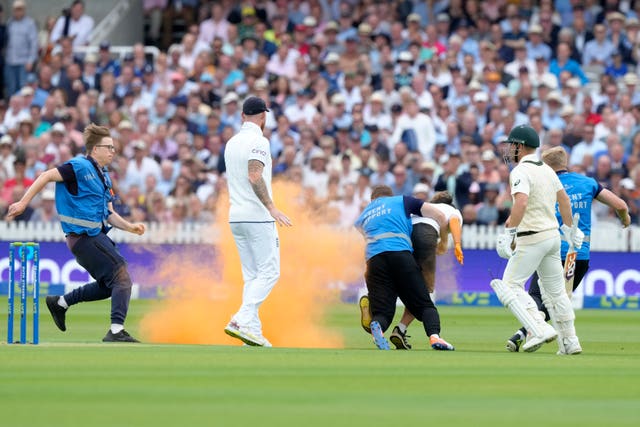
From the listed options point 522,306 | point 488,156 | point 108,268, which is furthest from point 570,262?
point 488,156

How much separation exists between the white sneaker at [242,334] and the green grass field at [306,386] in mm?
200

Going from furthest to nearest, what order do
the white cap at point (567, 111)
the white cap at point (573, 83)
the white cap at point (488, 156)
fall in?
the white cap at point (573, 83) → the white cap at point (567, 111) → the white cap at point (488, 156)

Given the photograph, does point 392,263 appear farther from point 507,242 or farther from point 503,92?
point 503,92

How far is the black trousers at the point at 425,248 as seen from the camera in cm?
1488

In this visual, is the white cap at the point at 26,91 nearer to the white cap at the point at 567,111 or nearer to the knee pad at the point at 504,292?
the white cap at the point at 567,111

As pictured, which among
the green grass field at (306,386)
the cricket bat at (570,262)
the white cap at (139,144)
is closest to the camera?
the green grass field at (306,386)

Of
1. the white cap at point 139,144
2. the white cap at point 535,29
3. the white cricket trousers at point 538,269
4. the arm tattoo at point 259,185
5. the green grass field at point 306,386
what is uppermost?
the white cap at point 535,29

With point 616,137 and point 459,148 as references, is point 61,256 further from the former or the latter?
point 616,137

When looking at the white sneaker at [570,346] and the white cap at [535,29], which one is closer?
the white sneaker at [570,346]

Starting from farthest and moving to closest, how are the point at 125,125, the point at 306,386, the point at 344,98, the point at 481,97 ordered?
the point at 344,98, the point at 125,125, the point at 481,97, the point at 306,386

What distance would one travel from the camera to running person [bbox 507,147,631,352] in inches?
576

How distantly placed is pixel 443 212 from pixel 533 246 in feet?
3.54

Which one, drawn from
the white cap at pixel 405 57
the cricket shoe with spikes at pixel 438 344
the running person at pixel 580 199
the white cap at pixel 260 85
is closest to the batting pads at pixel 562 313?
the running person at pixel 580 199

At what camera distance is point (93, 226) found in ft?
48.1
